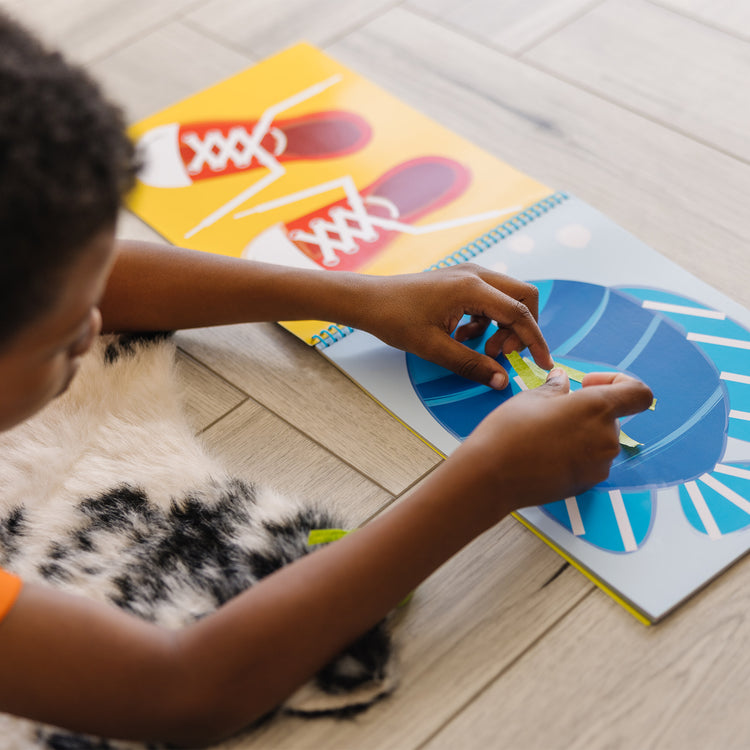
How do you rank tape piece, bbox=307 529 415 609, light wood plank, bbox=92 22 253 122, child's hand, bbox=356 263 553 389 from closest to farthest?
tape piece, bbox=307 529 415 609 < child's hand, bbox=356 263 553 389 < light wood plank, bbox=92 22 253 122

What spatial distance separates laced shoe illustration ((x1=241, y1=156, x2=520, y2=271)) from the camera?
93 cm

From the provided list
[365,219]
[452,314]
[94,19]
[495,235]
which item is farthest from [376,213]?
[94,19]

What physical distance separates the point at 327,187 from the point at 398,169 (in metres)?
0.09

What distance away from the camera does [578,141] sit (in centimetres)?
106

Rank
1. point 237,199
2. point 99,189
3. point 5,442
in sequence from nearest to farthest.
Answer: point 99,189
point 5,442
point 237,199

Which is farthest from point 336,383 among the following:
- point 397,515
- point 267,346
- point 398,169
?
point 398,169

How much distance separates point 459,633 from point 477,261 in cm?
42

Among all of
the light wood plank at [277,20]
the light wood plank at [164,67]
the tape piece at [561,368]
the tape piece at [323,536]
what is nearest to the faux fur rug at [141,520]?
the tape piece at [323,536]

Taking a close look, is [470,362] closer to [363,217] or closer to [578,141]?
[363,217]

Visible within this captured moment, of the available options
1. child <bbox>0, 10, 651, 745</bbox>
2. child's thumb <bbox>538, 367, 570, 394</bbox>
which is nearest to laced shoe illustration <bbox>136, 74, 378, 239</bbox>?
child <bbox>0, 10, 651, 745</bbox>

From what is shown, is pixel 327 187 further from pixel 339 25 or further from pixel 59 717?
pixel 59 717

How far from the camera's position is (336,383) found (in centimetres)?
82

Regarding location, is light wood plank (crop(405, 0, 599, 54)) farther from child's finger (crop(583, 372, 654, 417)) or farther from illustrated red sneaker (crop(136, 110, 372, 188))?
child's finger (crop(583, 372, 654, 417))

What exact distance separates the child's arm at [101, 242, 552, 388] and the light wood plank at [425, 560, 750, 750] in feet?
0.82
